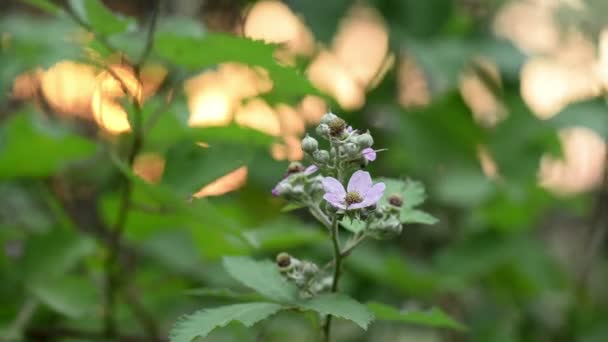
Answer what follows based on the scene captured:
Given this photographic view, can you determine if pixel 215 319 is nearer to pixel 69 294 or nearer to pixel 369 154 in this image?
pixel 369 154

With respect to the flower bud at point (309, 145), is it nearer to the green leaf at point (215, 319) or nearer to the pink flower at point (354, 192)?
the pink flower at point (354, 192)

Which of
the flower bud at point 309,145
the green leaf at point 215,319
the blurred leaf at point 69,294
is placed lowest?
the blurred leaf at point 69,294

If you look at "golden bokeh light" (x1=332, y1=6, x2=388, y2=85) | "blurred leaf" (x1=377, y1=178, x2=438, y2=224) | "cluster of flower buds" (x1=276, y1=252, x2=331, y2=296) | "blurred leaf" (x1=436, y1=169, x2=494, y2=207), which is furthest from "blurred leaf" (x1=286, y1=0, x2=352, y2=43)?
"cluster of flower buds" (x1=276, y1=252, x2=331, y2=296)

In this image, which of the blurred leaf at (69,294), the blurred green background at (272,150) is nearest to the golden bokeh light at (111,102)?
A: the blurred green background at (272,150)

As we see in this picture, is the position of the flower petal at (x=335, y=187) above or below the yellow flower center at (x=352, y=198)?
above

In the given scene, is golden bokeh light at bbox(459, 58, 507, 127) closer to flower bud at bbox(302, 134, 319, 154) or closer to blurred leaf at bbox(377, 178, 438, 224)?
blurred leaf at bbox(377, 178, 438, 224)

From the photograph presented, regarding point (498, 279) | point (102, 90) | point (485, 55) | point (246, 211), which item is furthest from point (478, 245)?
point (102, 90)
